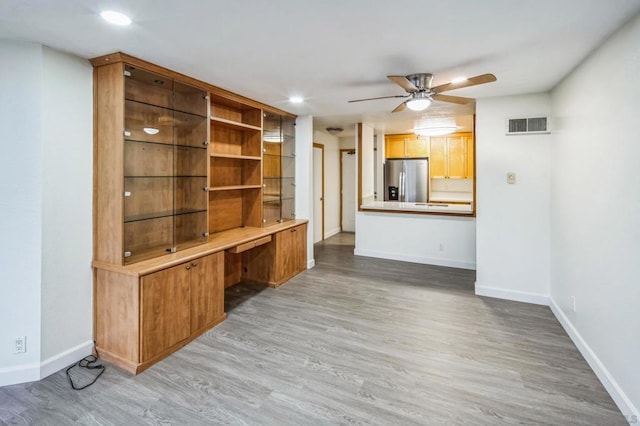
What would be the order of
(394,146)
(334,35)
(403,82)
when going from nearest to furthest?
(334,35) → (403,82) → (394,146)

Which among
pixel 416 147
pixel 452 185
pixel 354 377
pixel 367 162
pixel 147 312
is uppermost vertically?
pixel 416 147

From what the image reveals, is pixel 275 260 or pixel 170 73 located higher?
pixel 170 73

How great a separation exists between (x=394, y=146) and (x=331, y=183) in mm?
1676

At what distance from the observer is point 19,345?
229 centimetres

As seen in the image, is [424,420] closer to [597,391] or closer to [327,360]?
[327,360]

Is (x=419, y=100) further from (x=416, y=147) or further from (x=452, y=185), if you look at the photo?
(x=452, y=185)

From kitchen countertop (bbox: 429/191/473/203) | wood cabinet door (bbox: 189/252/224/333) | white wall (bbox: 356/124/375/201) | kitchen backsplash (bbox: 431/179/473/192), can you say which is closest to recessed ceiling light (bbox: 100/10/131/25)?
wood cabinet door (bbox: 189/252/224/333)

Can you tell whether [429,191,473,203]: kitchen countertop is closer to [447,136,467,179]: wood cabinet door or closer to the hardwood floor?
[447,136,467,179]: wood cabinet door

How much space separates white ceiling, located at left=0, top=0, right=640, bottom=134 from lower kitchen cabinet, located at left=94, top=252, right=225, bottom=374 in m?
1.66

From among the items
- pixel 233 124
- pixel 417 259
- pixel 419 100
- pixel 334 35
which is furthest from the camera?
pixel 417 259

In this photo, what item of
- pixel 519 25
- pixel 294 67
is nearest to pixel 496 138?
pixel 519 25

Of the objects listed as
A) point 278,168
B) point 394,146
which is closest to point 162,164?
point 278,168

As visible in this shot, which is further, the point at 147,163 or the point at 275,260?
the point at 275,260

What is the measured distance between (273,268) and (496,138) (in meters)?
3.13
